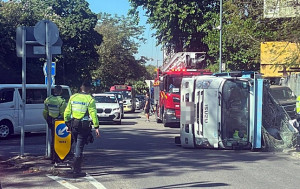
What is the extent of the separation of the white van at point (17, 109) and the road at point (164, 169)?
5.20 feet

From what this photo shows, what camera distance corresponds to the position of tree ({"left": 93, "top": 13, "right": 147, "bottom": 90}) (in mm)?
54094

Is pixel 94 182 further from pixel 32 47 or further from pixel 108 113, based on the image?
pixel 108 113

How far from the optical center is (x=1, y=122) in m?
15.2

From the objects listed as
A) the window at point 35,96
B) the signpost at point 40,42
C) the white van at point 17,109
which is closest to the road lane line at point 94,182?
the signpost at point 40,42

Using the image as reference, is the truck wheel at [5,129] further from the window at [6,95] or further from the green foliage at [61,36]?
the green foliage at [61,36]

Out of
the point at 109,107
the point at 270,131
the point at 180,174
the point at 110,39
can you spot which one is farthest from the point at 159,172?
the point at 110,39

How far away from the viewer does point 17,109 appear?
15500 mm

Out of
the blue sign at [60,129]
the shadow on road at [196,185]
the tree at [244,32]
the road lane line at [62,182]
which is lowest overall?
the shadow on road at [196,185]

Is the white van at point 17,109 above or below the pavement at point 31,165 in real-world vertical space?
above

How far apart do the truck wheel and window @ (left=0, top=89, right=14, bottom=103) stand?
76 centimetres

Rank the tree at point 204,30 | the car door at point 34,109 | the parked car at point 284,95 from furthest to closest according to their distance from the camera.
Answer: the tree at point 204,30 → the parked car at point 284,95 → the car door at point 34,109

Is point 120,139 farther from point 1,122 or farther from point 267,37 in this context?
point 267,37

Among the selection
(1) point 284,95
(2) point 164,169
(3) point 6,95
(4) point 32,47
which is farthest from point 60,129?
(1) point 284,95

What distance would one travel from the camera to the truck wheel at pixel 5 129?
15188 mm
